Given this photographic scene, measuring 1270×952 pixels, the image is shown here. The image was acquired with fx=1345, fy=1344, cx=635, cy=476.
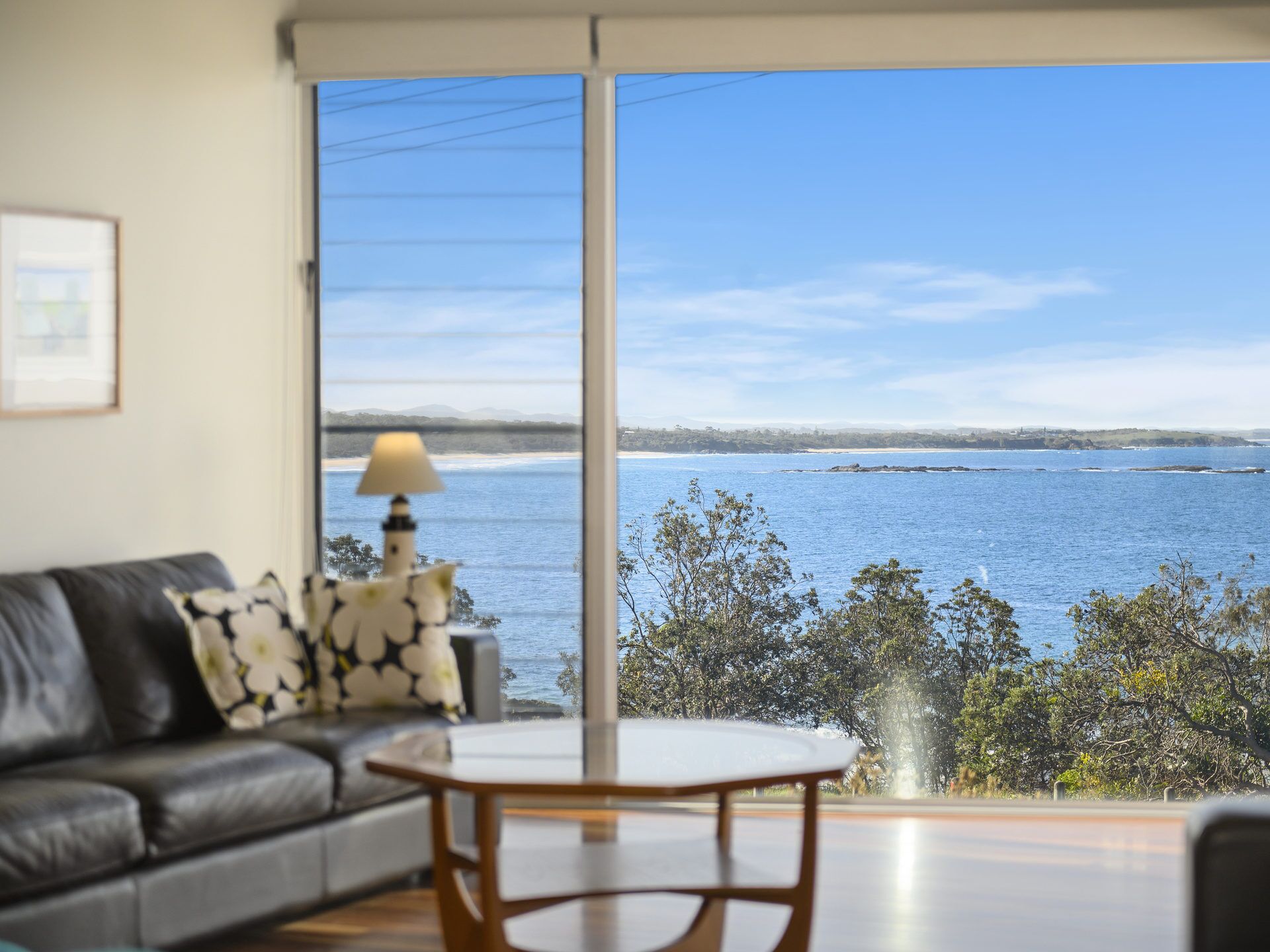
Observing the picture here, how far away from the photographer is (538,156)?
5148 mm

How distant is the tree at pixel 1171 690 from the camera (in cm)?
599

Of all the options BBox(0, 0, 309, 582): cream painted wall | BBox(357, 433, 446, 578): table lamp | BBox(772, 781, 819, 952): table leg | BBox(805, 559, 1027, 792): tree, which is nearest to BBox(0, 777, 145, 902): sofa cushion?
BBox(0, 0, 309, 582): cream painted wall

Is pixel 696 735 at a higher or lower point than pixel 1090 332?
lower

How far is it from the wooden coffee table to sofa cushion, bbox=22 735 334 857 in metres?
0.39

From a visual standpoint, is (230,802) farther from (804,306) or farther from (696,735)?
(804,306)

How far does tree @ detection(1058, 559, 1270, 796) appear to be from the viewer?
599cm

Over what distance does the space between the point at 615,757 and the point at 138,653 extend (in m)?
1.50

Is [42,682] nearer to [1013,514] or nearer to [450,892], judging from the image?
[450,892]

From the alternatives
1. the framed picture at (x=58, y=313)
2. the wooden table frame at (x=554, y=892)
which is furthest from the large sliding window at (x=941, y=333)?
the wooden table frame at (x=554, y=892)

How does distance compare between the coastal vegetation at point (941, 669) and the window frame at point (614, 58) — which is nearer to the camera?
the window frame at point (614, 58)

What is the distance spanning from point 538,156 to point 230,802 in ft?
9.27

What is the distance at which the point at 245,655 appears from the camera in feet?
12.7

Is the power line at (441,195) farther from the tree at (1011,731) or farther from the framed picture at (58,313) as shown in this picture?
the tree at (1011,731)

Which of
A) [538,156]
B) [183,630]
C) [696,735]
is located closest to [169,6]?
[538,156]
